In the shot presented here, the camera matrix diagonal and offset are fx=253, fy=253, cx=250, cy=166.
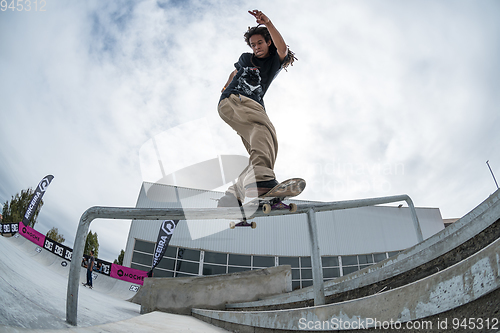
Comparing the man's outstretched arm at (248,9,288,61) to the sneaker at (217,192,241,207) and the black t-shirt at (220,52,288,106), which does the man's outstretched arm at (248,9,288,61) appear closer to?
the black t-shirt at (220,52,288,106)

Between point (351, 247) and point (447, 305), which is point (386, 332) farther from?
point (351, 247)

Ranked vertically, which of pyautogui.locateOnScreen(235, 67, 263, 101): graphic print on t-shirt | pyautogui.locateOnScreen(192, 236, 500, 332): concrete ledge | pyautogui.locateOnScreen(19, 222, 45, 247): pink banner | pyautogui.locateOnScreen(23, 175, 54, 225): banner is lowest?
pyautogui.locateOnScreen(192, 236, 500, 332): concrete ledge

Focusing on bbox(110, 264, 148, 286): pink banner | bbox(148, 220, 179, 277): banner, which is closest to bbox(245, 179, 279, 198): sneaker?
bbox(148, 220, 179, 277): banner

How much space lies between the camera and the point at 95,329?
1.33m

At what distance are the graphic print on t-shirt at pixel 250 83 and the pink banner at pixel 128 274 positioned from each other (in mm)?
15957

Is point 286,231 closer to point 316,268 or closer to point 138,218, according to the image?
point 316,268

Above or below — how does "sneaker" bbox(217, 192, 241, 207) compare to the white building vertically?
below

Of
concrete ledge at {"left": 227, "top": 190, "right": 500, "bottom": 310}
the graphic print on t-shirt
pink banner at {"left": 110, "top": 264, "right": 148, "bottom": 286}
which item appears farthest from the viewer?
pink banner at {"left": 110, "top": 264, "right": 148, "bottom": 286}

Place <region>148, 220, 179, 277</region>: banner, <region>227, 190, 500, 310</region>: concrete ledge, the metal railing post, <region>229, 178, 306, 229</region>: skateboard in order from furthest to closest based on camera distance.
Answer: <region>148, 220, 179, 277</region>: banner, <region>229, 178, 306, 229</region>: skateboard, the metal railing post, <region>227, 190, 500, 310</region>: concrete ledge

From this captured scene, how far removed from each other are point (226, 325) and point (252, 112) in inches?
75.5

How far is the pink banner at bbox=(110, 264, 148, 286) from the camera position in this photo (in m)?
15.2

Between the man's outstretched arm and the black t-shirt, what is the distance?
0.08 meters

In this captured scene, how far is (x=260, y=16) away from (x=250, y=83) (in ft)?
1.73

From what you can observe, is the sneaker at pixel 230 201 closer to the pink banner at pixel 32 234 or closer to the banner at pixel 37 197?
the pink banner at pixel 32 234
